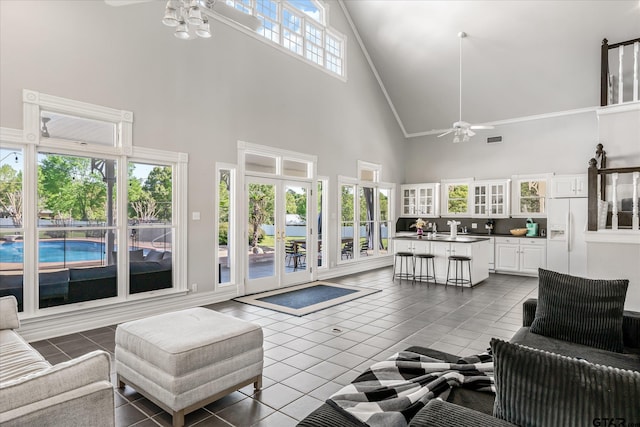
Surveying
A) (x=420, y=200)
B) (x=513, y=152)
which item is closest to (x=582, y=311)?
(x=513, y=152)

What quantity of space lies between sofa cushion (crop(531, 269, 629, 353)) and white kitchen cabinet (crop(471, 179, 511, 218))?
22.4ft

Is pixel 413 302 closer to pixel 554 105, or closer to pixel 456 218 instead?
pixel 456 218

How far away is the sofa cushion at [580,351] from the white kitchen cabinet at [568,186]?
6.72 metres

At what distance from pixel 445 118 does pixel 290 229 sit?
5.73 meters

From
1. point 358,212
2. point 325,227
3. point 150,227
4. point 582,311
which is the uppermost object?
point 358,212

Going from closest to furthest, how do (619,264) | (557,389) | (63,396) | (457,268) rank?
(557,389)
(63,396)
(619,264)
(457,268)

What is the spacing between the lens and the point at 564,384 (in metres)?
1.37

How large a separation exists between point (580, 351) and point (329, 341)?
241 cm

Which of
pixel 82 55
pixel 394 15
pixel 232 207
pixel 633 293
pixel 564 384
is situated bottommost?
pixel 633 293

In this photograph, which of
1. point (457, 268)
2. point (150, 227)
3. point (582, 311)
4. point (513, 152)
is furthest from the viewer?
point (513, 152)

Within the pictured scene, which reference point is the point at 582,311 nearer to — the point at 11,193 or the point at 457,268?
the point at 457,268

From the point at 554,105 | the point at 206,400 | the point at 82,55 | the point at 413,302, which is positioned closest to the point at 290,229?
the point at 413,302

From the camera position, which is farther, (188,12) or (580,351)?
(188,12)

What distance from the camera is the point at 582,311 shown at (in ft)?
9.24
